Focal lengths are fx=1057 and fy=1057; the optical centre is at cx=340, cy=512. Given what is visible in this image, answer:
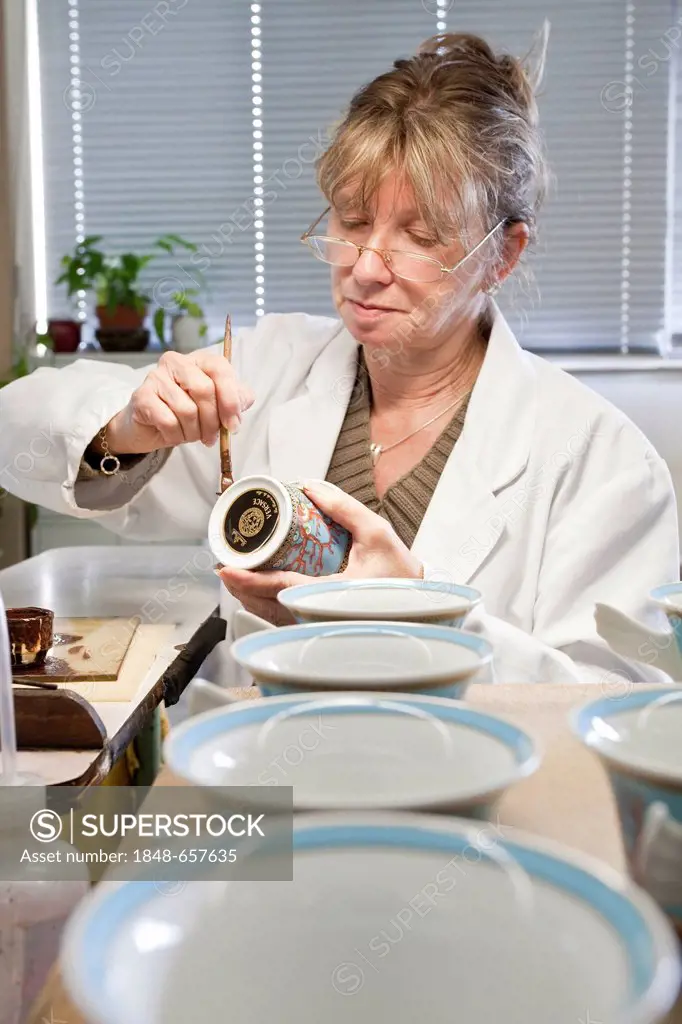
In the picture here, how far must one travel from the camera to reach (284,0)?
3.39 meters

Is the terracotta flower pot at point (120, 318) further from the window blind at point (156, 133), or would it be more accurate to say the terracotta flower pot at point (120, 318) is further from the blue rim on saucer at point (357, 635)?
the blue rim on saucer at point (357, 635)

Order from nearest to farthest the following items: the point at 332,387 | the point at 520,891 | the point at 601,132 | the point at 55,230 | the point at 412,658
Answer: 1. the point at 520,891
2. the point at 412,658
3. the point at 332,387
4. the point at 601,132
5. the point at 55,230

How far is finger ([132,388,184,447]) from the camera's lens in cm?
130

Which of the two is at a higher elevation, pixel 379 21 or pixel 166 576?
pixel 379 21

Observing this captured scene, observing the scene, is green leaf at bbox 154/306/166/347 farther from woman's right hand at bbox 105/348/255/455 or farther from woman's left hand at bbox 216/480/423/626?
woman's left hand at bbox 216/480/423/626

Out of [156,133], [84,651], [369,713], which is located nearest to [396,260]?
[84,651]

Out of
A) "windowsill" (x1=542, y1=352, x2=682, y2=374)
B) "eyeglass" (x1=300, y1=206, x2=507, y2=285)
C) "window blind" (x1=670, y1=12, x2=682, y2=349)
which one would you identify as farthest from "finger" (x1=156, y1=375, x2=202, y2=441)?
"window blind" (x1=670, y1=12, x2=682, y2=349)

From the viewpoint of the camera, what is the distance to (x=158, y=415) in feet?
4.28

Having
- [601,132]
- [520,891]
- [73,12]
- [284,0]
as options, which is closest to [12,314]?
[73,12]

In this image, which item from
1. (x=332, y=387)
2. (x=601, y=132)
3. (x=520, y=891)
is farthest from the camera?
(x=601, y=132)

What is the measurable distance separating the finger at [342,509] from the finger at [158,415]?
255mm

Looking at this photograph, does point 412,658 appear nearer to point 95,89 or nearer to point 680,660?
point 680,660

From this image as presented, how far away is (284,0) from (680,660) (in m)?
3.21

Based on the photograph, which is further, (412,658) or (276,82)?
(276,82)
